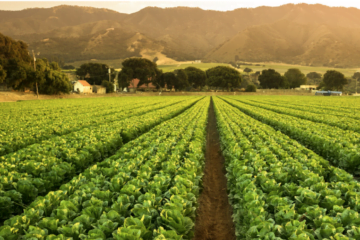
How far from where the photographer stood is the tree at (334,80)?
116m

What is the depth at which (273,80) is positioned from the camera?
405 feet

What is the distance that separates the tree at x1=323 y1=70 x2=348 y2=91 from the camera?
380 ft

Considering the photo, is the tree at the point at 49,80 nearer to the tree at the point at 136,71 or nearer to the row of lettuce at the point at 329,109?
the tree at the point at 136,71

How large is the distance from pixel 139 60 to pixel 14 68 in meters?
53.6

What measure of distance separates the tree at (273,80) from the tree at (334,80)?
19.7 meters

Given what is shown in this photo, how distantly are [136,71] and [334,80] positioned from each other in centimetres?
9718

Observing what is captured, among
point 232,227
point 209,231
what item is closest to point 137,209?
point 209,231

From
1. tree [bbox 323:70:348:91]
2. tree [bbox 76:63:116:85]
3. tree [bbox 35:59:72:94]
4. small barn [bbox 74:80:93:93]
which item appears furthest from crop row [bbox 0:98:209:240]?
tree [bbox 323:70:348:91]

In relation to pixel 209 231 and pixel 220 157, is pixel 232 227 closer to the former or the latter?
pixel 209 231

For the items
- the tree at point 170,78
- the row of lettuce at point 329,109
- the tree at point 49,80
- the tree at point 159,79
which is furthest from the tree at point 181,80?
the row of lettuce at point 329,109

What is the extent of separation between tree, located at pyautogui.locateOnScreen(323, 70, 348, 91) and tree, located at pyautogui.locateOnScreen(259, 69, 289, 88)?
64.6ft

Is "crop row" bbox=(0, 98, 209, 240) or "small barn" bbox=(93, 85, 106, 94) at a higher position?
"small barn" bbox=(93, 85, 106, 94)

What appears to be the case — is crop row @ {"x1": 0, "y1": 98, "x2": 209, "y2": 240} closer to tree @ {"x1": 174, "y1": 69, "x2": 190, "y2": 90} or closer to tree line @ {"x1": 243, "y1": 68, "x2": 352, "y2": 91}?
tree @ {"x1": 174, "y1": 69, "x2": 190, "y2": 90}

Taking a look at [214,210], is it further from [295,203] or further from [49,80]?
[49,80]
